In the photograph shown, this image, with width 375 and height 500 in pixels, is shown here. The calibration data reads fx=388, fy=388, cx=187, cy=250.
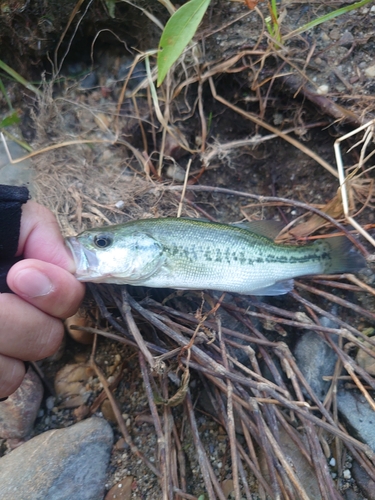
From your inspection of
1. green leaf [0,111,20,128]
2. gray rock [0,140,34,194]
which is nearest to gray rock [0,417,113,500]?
gray rock [0,140,34,194]

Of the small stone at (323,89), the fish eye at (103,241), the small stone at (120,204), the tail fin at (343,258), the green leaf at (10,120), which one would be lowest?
the tail fin at (343,258)

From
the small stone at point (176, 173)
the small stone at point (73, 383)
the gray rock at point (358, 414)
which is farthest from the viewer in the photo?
the small stone at point (176, 173)

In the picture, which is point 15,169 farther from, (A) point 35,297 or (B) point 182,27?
(B) point 182,27

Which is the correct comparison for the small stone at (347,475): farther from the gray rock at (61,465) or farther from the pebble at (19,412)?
the pebble at (19,412)

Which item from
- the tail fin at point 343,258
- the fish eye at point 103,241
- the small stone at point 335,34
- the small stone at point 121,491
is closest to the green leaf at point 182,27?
the fish eye at point 103,241

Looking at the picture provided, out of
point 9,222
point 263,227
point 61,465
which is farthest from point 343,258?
point 61,465

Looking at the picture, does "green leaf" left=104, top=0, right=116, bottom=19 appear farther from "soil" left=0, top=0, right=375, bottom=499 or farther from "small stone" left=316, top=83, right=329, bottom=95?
"small stone" left=316, top=83, right=329, bottom=95
